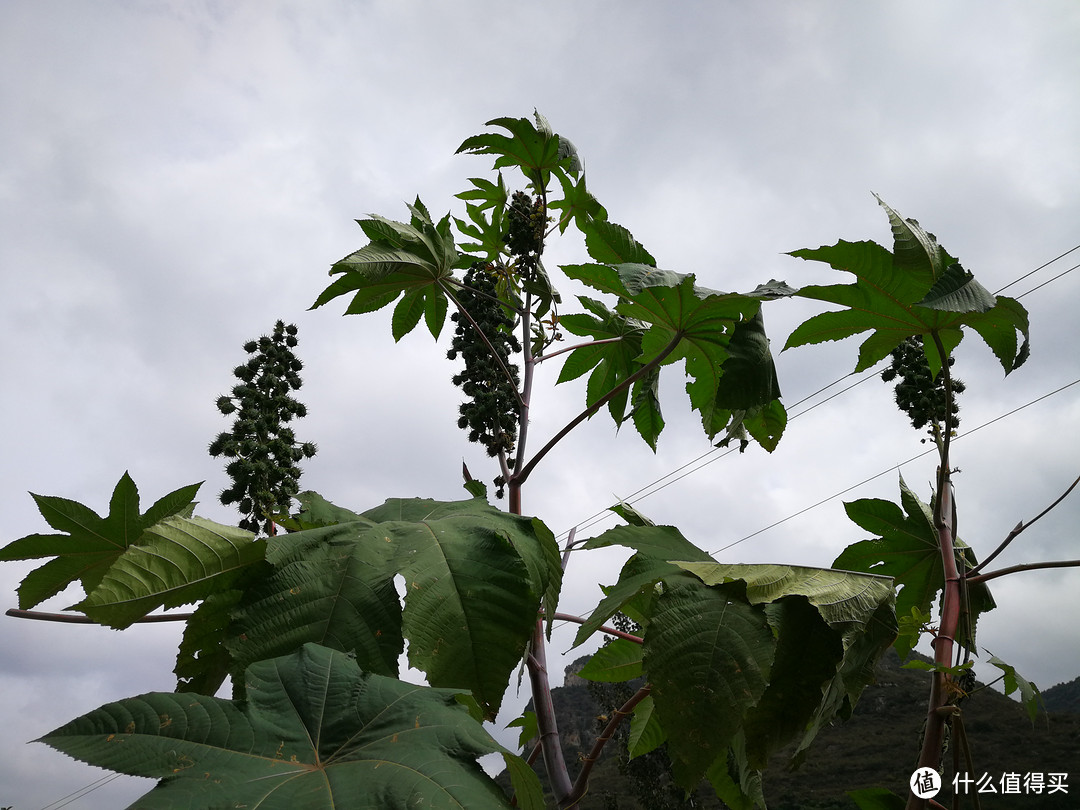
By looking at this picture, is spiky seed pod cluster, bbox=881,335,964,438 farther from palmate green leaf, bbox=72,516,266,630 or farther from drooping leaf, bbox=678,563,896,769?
palmate green leaf, bbox=72,516,266,630

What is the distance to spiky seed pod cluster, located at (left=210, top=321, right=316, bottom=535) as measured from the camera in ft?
7.42

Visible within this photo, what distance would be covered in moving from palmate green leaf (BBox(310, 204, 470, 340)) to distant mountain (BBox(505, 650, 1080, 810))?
14.1 m

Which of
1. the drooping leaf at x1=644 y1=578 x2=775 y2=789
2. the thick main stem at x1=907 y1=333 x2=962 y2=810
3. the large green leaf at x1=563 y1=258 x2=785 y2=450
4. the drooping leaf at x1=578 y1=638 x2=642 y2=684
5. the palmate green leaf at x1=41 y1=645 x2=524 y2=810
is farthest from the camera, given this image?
the drooping leaf at x1=578 y1=638 x2=642 y2=684

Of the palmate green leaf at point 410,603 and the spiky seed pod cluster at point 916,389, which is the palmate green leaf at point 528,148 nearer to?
the palmate green leaf at point 410,603

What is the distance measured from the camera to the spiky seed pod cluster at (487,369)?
7.13 feet

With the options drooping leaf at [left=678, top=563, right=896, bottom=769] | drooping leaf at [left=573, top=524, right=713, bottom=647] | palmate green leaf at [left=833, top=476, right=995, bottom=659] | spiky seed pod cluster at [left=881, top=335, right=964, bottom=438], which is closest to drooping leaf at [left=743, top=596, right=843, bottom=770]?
drooping leaf at [left=678, top=563, right=896, bottom=769]

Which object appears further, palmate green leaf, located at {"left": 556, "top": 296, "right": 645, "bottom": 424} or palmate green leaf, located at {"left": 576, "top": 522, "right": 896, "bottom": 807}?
palmate green leaf, located at {"left": 556, "top": 296, "right": 645, "bottom": 424}

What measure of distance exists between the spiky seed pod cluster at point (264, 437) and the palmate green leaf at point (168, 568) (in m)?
1.06

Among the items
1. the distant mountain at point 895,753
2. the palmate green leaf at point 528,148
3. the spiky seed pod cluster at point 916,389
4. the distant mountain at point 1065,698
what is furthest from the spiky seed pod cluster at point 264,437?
the distant mountain at point 1065,698

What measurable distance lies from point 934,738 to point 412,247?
1662 mm

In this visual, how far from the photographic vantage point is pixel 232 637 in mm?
1015

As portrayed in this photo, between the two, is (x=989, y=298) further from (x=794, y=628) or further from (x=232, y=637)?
(x=232, y=637)

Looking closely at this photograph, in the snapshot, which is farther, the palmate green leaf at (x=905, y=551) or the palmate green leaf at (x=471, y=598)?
the palmate green leaf at (x=905, y=551)

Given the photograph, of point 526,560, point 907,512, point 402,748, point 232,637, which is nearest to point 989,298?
point 907,512
